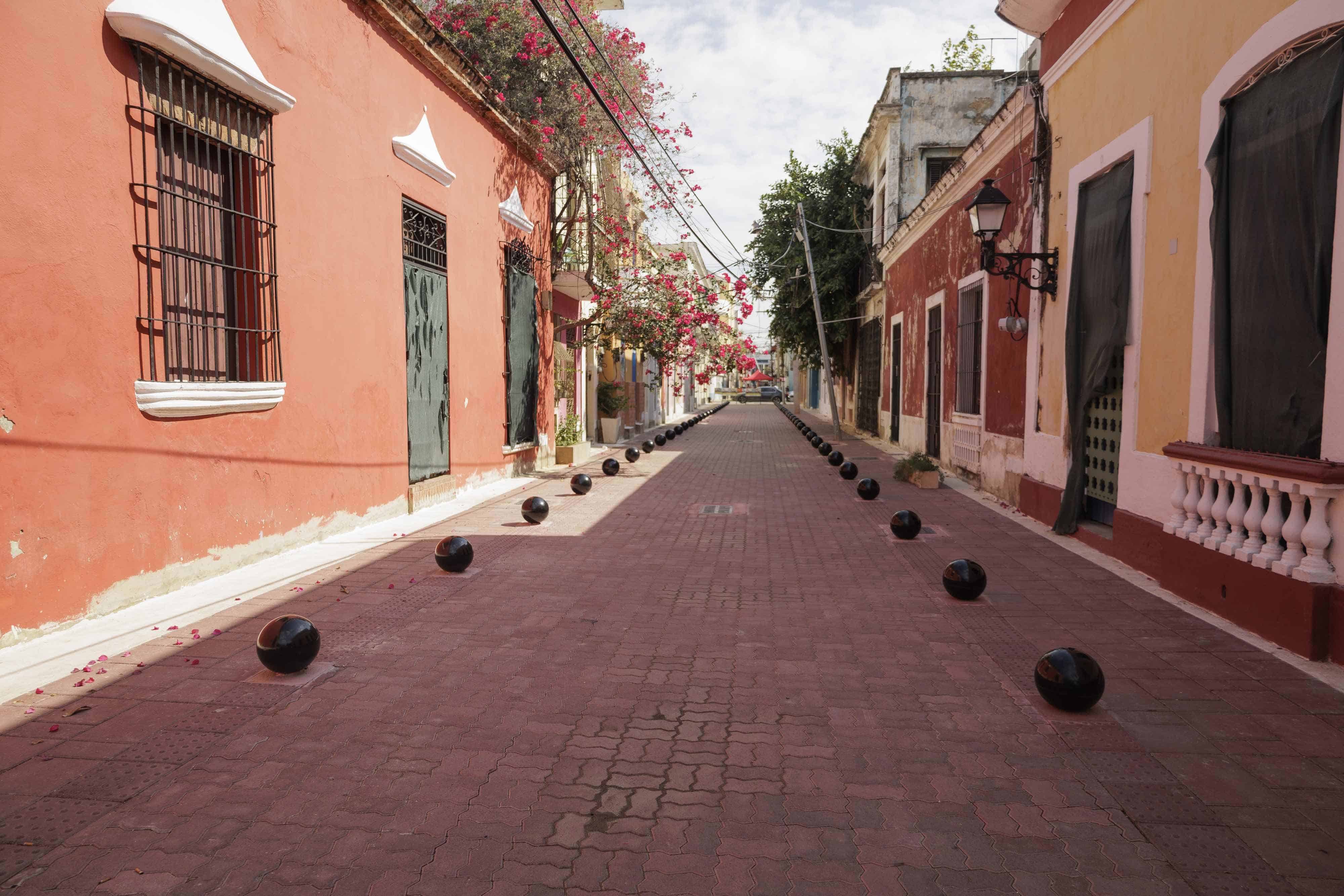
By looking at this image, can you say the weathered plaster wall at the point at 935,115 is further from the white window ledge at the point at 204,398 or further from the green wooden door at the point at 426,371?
the white window ledge at the point at 204,398

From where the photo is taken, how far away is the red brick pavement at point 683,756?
266cm

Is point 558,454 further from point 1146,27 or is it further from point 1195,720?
point 1195,720

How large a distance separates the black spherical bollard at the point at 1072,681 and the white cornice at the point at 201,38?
21.4 ft

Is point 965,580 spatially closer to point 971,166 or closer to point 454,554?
point 454,554

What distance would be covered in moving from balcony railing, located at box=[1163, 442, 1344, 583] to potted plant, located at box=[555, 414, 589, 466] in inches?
445

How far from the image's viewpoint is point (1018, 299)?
10297 millimetres

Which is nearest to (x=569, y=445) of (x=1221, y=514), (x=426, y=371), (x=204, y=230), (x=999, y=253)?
(x=426, y=371)

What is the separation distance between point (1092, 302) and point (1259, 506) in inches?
134

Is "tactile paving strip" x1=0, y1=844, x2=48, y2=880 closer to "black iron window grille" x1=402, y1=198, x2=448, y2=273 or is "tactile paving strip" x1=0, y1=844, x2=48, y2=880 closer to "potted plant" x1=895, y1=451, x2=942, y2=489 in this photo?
"black iron window grille" x1=402, y1=198, x2=448, y2=273

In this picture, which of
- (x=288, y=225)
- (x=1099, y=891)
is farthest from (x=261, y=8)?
(x=1099, y=891)

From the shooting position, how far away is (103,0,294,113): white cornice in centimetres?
523

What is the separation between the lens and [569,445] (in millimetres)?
16094

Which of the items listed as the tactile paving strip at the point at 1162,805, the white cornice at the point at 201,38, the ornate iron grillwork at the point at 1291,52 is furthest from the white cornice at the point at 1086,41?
the white cornice at the point at 201,38

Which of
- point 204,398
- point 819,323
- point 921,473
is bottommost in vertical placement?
point 921,473
